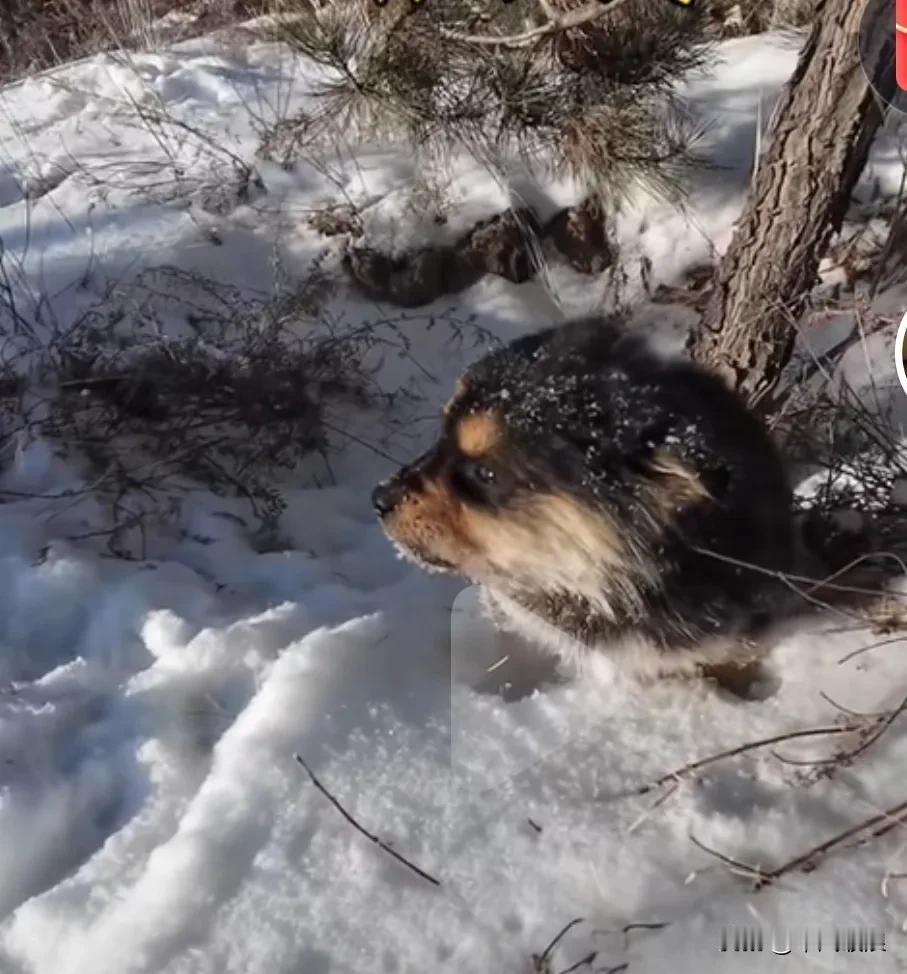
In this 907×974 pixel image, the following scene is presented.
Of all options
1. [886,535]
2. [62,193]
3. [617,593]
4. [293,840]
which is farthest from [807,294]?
[62,193]

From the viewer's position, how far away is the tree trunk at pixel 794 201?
322 cm

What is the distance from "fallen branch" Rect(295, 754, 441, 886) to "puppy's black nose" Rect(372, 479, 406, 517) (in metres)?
0.60

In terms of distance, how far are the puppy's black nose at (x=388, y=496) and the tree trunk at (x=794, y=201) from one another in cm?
135

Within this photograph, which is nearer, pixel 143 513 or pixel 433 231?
pixel 143 513

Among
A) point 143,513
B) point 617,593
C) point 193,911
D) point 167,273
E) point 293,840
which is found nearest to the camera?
point 193,911

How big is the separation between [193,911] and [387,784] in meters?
0.46

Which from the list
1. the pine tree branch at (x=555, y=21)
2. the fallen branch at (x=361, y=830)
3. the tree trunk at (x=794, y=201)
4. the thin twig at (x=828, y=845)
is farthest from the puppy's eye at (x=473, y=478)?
the pine tree branch at (x=555, y=21)

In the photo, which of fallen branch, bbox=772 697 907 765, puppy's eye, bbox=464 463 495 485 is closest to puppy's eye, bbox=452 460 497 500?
puppy's eye, bbox=464 463 495 485

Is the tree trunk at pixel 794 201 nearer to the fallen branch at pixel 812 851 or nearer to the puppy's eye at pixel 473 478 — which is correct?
the puppy's eye at pixel 473 478

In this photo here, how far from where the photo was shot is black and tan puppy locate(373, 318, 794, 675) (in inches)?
95.9

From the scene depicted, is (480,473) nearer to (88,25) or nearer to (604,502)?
(604,502)

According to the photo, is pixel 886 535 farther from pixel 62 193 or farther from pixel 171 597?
pixel 62 193

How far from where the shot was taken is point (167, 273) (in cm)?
485

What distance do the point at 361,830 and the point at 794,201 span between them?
89.9 inches
